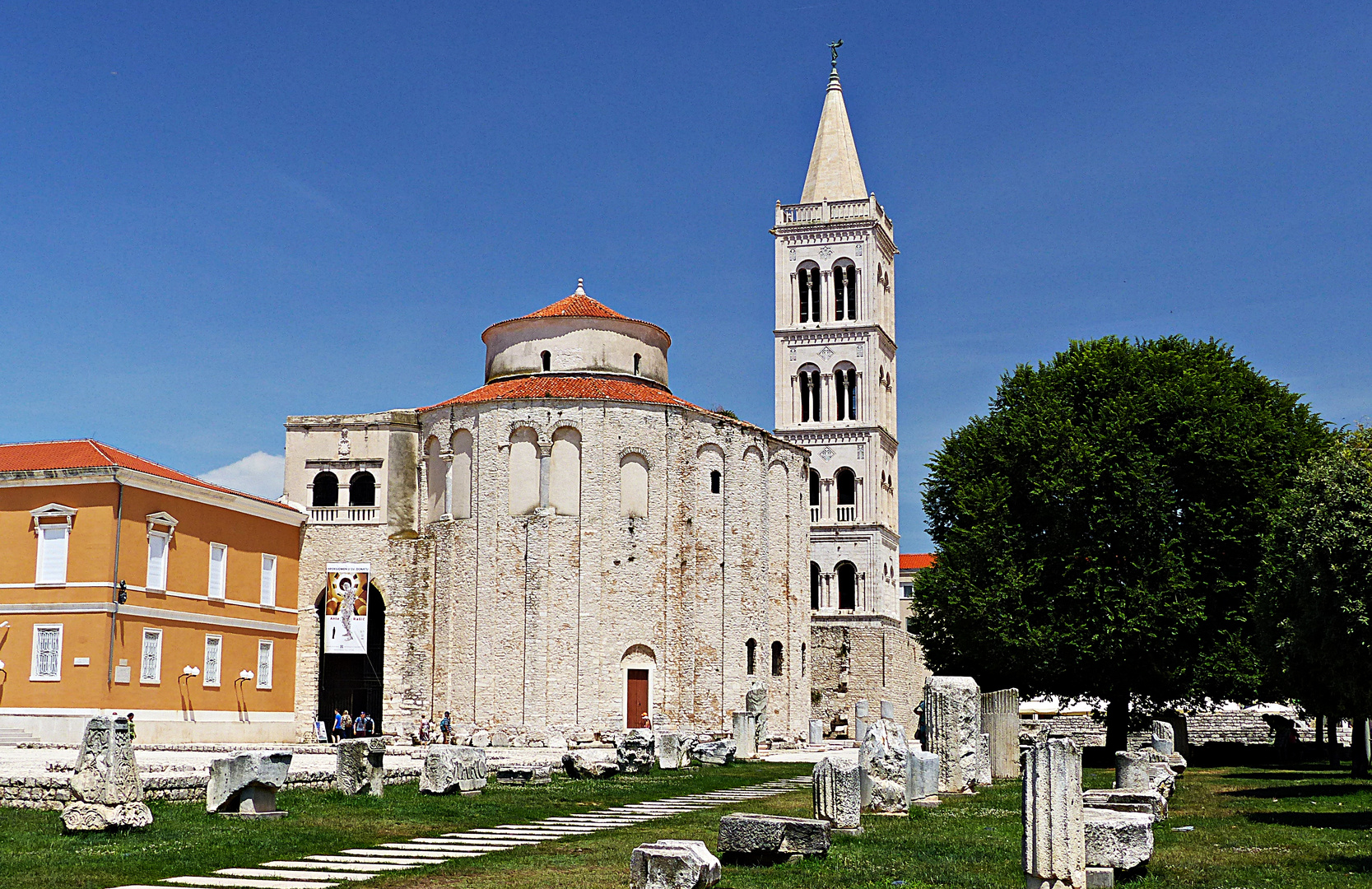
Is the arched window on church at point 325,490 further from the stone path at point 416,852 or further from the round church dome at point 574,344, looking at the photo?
the stone path at point 416,852

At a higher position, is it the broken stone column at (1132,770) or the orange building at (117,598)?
the orange building at (117,598)

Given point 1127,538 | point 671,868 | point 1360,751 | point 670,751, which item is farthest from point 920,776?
point 1127,538

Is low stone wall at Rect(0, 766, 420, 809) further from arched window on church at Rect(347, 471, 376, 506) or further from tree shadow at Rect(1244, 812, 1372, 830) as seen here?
arched window on church at Rect(347, 471, 376, 506)

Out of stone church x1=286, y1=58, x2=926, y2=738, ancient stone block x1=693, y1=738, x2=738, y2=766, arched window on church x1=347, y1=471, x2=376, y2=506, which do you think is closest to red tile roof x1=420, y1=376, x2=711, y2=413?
stone church x1=286, y1=58, x2=926, y2=738

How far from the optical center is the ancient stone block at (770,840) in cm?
1146

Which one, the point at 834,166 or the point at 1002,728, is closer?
the point at 1002,728

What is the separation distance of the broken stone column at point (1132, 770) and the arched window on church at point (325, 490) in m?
34.2

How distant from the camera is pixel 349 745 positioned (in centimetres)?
1795

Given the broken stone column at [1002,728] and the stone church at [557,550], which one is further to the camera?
the stone church at [557,550]

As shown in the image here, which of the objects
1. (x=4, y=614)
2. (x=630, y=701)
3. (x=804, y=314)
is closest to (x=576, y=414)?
(x=630, y=701)

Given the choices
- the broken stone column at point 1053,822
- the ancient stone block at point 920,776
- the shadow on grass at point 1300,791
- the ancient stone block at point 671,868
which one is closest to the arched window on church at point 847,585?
the shadow on grass at point 1300,791

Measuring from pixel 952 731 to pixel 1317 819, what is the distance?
5.38 meters

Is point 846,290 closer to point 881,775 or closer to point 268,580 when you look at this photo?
point 268,580

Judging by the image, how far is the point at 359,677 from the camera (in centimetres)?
4606
